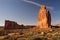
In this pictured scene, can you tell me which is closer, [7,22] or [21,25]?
[7,22]

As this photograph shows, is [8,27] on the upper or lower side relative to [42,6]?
lower

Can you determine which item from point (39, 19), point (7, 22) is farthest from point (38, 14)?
point (7, 22)

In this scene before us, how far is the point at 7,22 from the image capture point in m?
86.5

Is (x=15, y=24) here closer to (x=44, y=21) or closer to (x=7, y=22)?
(x=7, y=22)

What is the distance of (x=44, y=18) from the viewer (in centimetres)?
8700

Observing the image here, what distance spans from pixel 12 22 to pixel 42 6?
61.0 feet

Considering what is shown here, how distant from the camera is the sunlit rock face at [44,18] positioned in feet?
283

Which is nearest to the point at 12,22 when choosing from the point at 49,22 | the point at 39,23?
the point at 39,23

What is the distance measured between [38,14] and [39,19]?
3319 millimetres

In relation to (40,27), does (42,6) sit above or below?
above

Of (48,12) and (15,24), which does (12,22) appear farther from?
(48,12)

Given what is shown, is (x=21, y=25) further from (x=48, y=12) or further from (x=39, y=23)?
(x=48, y=12)

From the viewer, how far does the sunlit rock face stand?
8625 cm

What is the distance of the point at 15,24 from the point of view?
9069 centimetres
